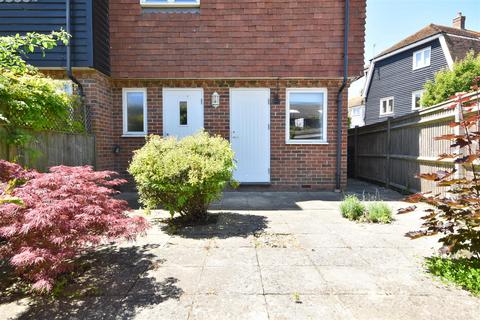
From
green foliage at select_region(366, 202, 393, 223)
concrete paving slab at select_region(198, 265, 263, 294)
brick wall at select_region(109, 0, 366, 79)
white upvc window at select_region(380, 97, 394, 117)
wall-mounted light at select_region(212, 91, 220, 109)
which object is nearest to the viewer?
concrete paving slab at select_region(198, 265, 263, 294)

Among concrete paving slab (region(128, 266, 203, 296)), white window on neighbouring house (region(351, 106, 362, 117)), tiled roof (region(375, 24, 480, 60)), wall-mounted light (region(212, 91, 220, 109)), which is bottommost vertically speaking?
concrete paving slab (region(128, 266, 203, 296))

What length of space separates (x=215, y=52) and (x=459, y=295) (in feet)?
20.9

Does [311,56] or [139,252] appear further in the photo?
[311,56]

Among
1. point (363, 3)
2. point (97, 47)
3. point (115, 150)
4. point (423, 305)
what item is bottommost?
point (423, 305)

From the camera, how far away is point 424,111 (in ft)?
21.1

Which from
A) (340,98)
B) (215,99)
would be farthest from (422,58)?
(215,99)

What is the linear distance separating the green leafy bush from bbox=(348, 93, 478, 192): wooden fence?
385 centimetres

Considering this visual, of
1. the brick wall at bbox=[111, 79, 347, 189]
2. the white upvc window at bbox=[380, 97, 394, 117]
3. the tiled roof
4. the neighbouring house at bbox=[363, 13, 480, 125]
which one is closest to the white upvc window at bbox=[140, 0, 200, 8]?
the brick wall at bbox=[111, 79, 347, 189]

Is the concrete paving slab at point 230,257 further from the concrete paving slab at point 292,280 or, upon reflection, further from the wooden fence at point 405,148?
the wooden fence at point 405,148

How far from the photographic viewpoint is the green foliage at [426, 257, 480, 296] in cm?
267

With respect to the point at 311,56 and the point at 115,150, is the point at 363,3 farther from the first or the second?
the point at 115,150

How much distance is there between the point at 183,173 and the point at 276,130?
3.77 metres

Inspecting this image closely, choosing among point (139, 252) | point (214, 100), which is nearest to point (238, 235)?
point (139, 252)

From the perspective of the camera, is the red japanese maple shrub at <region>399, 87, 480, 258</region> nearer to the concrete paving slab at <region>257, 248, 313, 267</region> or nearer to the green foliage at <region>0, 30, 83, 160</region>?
the concrete paving slab at <region>257, 248, 313, 267</region>
